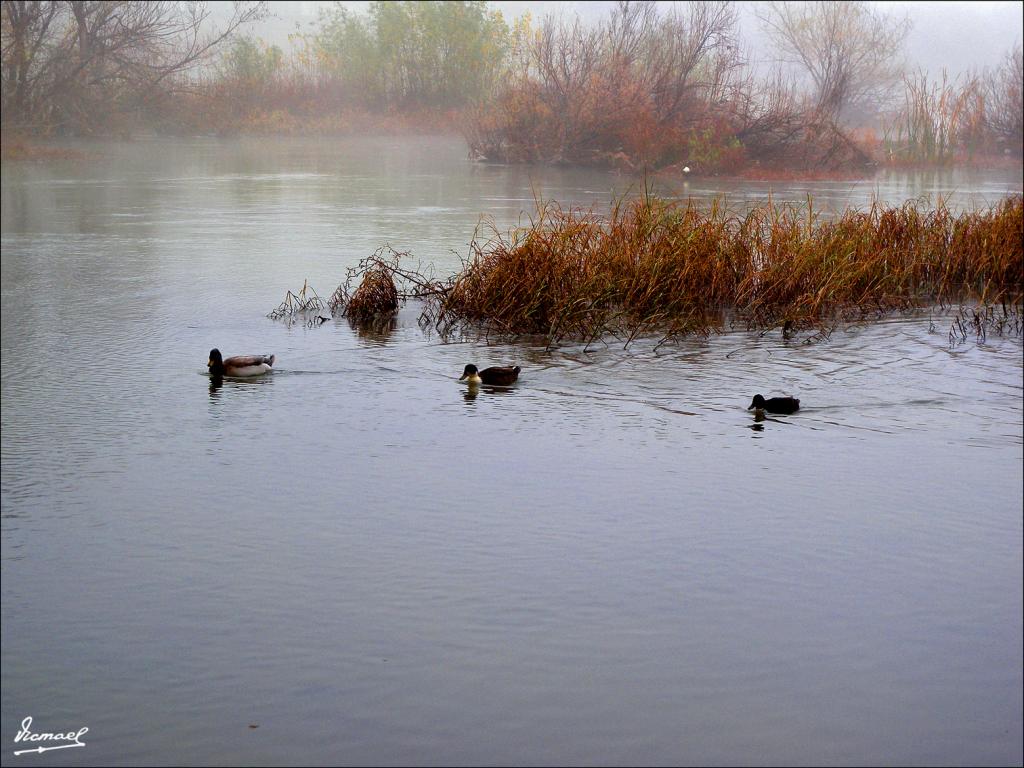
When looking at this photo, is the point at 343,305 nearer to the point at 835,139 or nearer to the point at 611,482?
the point at 611,482

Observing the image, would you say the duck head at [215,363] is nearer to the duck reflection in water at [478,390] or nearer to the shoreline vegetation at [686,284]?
the duck reflection in water at [478,390]

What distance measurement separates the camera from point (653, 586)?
4.62 m

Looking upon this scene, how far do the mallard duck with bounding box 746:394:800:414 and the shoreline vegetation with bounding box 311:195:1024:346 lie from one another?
2041 mm

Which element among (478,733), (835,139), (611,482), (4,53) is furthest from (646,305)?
(4,53)

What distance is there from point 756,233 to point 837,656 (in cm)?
679

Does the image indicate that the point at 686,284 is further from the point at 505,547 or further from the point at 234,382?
the point at 505,547

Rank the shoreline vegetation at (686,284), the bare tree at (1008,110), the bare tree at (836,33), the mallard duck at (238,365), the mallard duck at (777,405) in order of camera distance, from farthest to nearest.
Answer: the bare tree at (836,33) < the bare tree at (1008,110) < the shoreline vegetation at (686,284) < the mallard duck at (238,365) < the mallard duck at (777,405)

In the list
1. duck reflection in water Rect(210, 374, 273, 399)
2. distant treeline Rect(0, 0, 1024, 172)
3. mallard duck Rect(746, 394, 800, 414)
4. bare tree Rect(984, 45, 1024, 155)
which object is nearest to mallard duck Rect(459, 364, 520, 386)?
duck reflection in water Rect(210, 374, 273, 399)

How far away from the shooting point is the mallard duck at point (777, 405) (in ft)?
23.4

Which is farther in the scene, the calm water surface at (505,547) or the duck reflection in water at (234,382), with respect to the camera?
the duck reflection in water at (234,382)

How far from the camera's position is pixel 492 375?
25.6ft

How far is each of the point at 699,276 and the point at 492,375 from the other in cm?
288

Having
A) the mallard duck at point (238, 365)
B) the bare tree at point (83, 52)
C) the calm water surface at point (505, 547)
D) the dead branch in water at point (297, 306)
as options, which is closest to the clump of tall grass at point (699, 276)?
the calm water surface at point (505, 547)

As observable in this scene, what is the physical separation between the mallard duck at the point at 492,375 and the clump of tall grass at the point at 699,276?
4.81 ft
